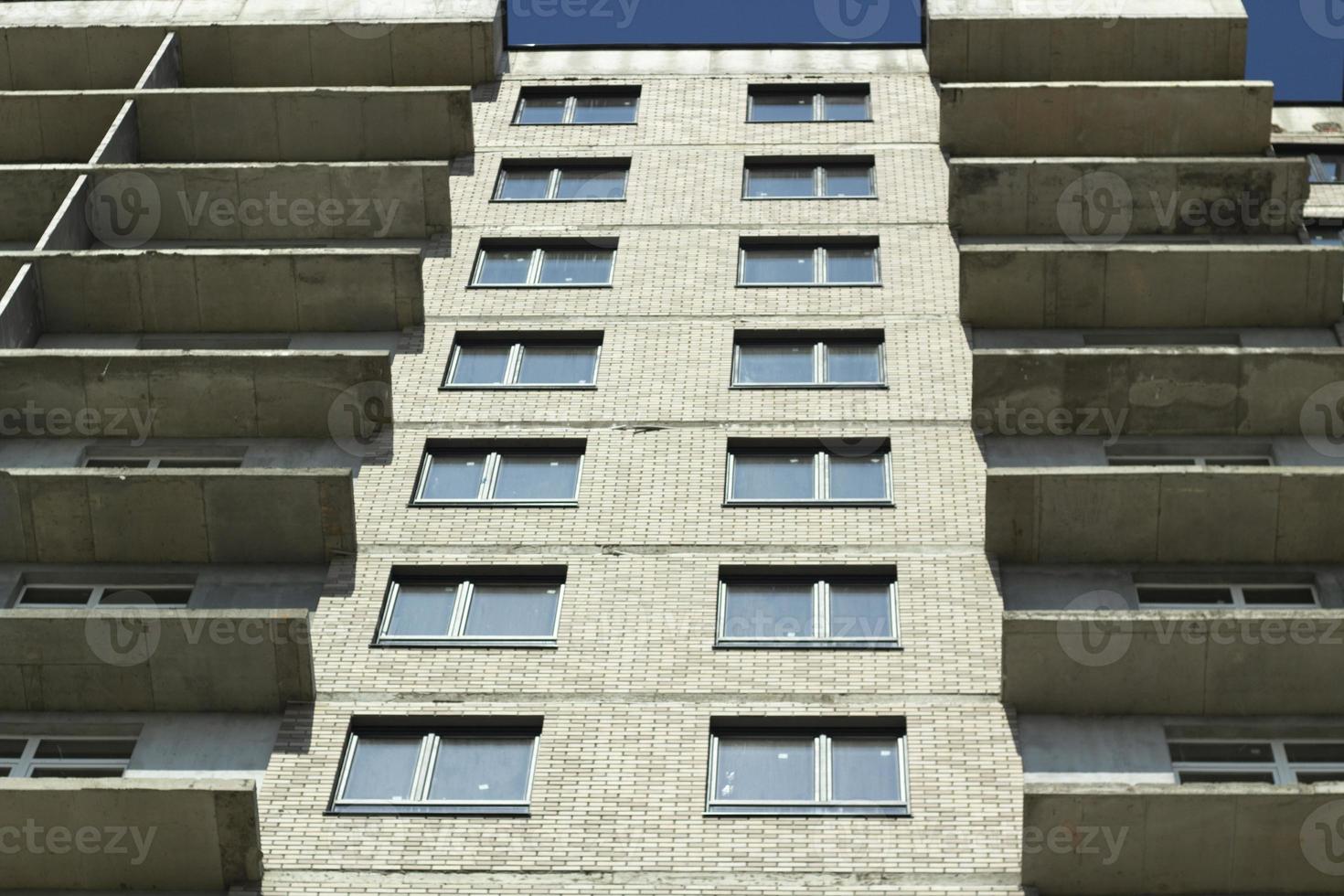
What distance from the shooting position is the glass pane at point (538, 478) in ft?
92.0

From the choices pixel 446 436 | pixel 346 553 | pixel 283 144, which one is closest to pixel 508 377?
pixel 446 436

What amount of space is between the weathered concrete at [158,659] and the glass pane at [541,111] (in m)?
15.4

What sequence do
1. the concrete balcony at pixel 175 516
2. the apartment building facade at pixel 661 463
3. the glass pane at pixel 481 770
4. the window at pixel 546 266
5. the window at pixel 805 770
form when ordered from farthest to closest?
the window at pixel 546 266
the concrete balcony at pixel 175 516
the glass pane at pixel 481 770
the window at pixel 805 770
the apartment building facade at pixel 661 463

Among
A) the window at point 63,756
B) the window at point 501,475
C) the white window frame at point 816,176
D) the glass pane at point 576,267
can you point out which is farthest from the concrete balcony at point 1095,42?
the window at point 63,756

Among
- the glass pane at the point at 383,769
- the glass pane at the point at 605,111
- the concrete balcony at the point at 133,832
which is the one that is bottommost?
the concrete balcony at the point at 133,832

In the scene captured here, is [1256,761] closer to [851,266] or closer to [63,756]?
[851,266]

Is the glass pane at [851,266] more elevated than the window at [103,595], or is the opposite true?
the glass pane at [851,266]

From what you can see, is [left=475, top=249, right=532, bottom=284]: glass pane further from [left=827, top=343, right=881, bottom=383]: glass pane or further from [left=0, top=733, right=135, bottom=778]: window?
[left=0, top=733, right=135, bottom=778]: window

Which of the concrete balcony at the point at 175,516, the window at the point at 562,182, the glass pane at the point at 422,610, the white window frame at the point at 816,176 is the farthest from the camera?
Answer: the window at the point at 562,182

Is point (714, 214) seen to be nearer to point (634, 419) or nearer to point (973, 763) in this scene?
point (634, 419)

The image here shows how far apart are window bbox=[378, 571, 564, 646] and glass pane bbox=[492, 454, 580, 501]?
5.43 feet

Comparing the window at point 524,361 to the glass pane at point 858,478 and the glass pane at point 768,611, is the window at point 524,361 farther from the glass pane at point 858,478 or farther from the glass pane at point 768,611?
the glass pane at point 768,611

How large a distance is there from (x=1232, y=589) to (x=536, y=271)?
1181cm

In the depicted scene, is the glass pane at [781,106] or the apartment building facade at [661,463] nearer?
the apartment building facade at [661,463]
